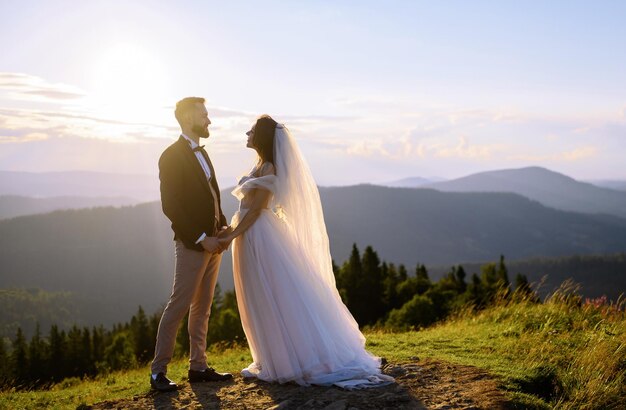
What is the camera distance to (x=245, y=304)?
7555mm

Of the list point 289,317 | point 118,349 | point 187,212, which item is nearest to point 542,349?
point 289,317

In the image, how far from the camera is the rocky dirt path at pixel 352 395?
6.33 metres

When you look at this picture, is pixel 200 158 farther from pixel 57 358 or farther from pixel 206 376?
pixel 57 358

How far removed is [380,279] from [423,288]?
16.5ft

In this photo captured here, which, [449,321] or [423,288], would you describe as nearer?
[449,321]

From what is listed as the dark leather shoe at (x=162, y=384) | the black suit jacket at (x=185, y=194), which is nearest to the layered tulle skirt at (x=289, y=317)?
the black suit jacket at (x=185, y=194)

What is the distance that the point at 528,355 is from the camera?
838 cm

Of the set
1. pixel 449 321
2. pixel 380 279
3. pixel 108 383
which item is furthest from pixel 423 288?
pixel 108 383

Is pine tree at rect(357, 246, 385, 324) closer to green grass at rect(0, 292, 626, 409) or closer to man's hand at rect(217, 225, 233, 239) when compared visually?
green grass at rect(0, 292, 626, 409)

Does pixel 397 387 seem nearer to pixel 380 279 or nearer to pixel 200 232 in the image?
pixel 200 232

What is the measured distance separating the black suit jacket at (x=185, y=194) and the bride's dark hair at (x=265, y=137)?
2.65 feet

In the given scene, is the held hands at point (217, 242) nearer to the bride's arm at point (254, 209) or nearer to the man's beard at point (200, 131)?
the bride's arm at point (254, 209)

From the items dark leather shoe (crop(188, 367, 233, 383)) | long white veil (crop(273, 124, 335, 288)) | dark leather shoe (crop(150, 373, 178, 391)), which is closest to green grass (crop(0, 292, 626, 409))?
dark leather shoe (crop(150, 373, 178, 391))

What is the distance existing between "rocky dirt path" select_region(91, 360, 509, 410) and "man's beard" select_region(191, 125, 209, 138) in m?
3.12
